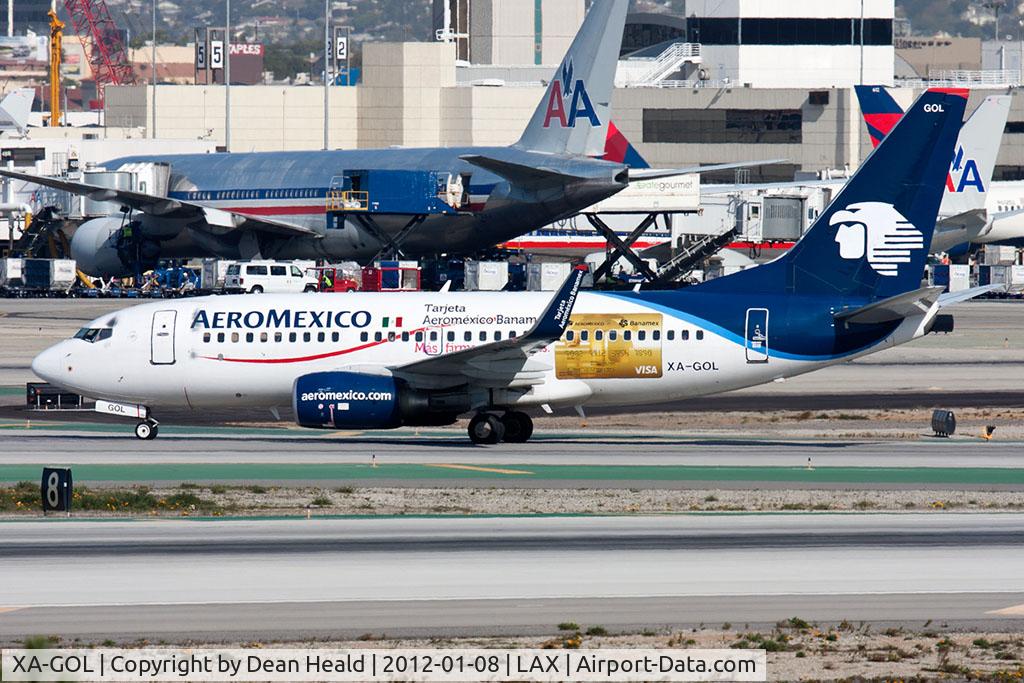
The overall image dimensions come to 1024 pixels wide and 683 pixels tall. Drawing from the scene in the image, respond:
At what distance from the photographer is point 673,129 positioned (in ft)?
443

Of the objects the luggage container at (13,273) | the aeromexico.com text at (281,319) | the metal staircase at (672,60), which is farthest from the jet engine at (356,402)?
the metal staircase at (672,60)

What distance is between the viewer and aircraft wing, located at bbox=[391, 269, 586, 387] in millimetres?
33188

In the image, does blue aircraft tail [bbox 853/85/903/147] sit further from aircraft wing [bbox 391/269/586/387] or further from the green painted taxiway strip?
the green painted taxiway strip

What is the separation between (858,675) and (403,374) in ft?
64.6

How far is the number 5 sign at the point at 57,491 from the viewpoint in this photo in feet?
86.8

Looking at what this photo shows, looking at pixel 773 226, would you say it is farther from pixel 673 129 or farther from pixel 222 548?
pixel 222 548

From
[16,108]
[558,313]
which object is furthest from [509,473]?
[16,108]

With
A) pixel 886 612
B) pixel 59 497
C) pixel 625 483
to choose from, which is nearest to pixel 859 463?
pixel 625 483

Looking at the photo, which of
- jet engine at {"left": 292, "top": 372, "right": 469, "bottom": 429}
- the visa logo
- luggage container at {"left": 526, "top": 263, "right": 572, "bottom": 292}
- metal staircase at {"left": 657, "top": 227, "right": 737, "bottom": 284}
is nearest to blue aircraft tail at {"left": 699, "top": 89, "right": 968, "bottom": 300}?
jet engine at {"left": 292, "top": 372, "right": 469, "bottom": 429}

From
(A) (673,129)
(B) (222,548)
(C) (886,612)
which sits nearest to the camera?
(C) (886,612)

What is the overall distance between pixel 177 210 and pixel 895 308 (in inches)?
2079

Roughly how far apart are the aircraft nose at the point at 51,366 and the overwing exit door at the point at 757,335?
50.7 feet

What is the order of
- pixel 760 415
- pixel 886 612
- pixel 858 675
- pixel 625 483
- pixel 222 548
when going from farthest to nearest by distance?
pixel 760 415 < pixel 625 483 < pixel 222 548 < pixel 886 612 < pixel 858 675
